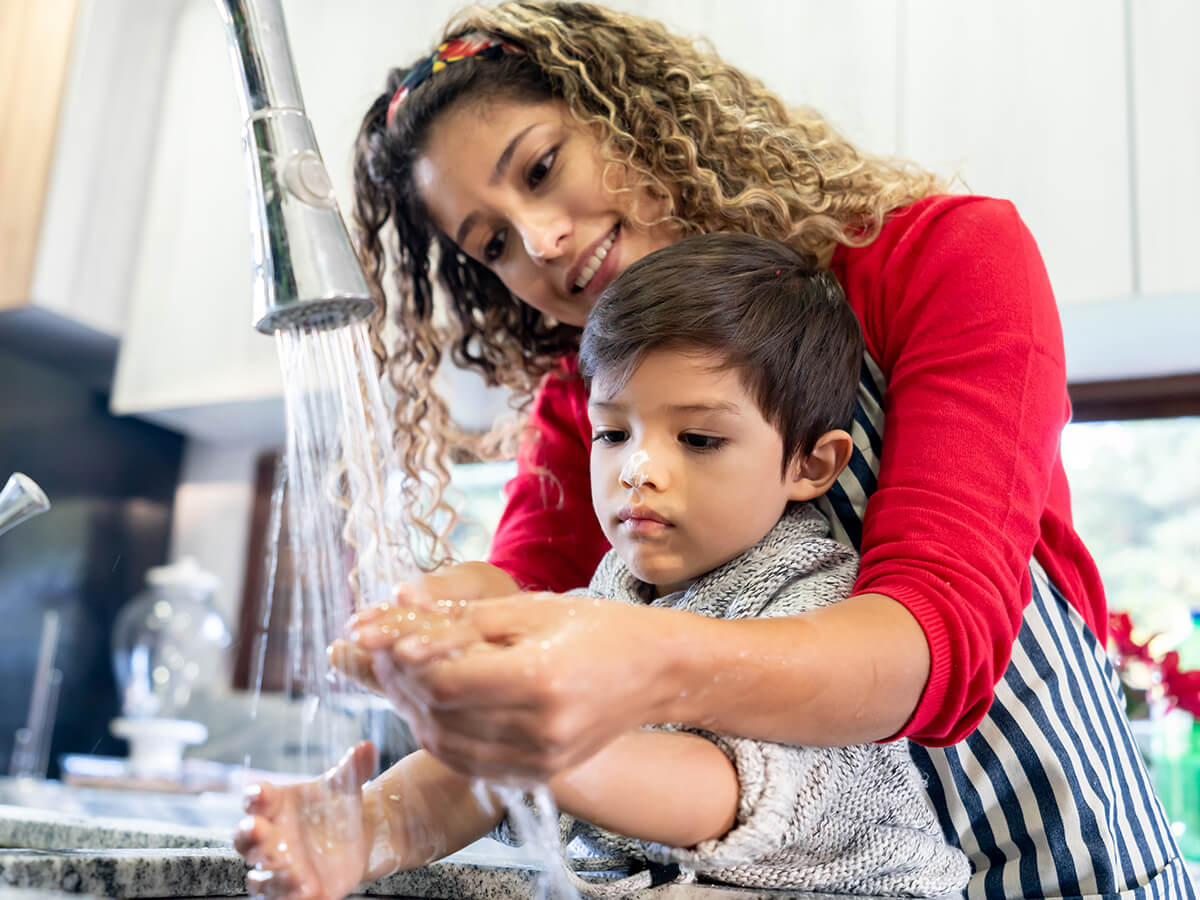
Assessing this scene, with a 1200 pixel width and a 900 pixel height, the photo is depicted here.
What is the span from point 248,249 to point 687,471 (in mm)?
1807

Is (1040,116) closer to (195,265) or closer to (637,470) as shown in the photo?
(637,470)

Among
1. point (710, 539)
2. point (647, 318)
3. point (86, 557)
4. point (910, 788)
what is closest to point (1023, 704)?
point (910, 788)

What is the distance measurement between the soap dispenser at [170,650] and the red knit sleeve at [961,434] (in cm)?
188

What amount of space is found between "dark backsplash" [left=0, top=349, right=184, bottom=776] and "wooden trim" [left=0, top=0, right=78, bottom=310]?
27cm

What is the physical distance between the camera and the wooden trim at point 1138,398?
5.70ft

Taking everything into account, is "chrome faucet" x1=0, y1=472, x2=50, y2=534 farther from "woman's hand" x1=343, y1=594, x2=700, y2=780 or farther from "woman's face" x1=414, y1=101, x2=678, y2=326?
"woman's hand" x1=343, y1=594, x2=700, y2=780

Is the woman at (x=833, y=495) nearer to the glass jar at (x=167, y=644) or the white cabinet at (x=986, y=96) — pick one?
the white cabinet at (x=986, y=96)

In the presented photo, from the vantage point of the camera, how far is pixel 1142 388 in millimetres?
1771

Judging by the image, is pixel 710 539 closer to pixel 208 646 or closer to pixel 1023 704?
pixel 1023 704

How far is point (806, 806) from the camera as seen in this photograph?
0.58 m

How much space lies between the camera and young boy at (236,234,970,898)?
20.5 inches

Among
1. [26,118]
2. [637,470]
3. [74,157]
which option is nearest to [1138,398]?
[637,470]

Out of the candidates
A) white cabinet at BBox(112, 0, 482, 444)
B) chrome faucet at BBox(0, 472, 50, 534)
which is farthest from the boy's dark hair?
white cabinet at BBox(112, 0, 482, 444)

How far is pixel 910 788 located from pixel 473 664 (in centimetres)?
37
